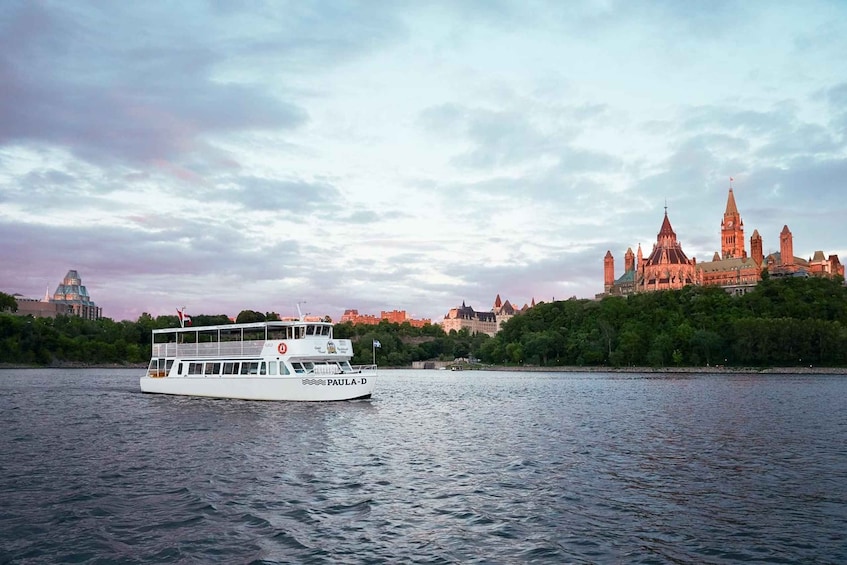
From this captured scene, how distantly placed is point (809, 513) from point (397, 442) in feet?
72.1

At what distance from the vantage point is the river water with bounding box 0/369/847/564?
1848 centimetres

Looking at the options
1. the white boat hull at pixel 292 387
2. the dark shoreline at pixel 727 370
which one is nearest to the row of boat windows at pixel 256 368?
the white boat hull at pixel 292 387

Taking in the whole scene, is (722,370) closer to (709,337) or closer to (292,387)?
(709,337)

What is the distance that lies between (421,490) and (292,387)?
125 ft

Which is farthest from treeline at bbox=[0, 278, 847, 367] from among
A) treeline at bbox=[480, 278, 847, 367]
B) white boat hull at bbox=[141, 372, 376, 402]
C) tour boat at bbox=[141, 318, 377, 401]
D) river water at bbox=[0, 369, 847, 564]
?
river water at bbox=[0, 369, 847, 564]

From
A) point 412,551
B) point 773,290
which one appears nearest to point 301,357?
point 412,551

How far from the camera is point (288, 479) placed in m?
27.9

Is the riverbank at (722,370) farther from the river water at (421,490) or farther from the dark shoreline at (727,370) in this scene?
the river water at (421,490)

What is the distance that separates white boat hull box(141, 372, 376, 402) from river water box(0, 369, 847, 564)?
1014cm

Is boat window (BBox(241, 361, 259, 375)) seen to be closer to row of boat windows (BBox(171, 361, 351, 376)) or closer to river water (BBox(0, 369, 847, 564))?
row of boat windows (BBox(171, 361, 351, 376))

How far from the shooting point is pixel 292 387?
203 feet

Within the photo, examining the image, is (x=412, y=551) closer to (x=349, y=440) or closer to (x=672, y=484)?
(x=672, y=484)

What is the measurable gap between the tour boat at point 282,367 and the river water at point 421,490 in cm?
1082

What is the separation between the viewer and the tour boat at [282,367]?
61.8 metres
